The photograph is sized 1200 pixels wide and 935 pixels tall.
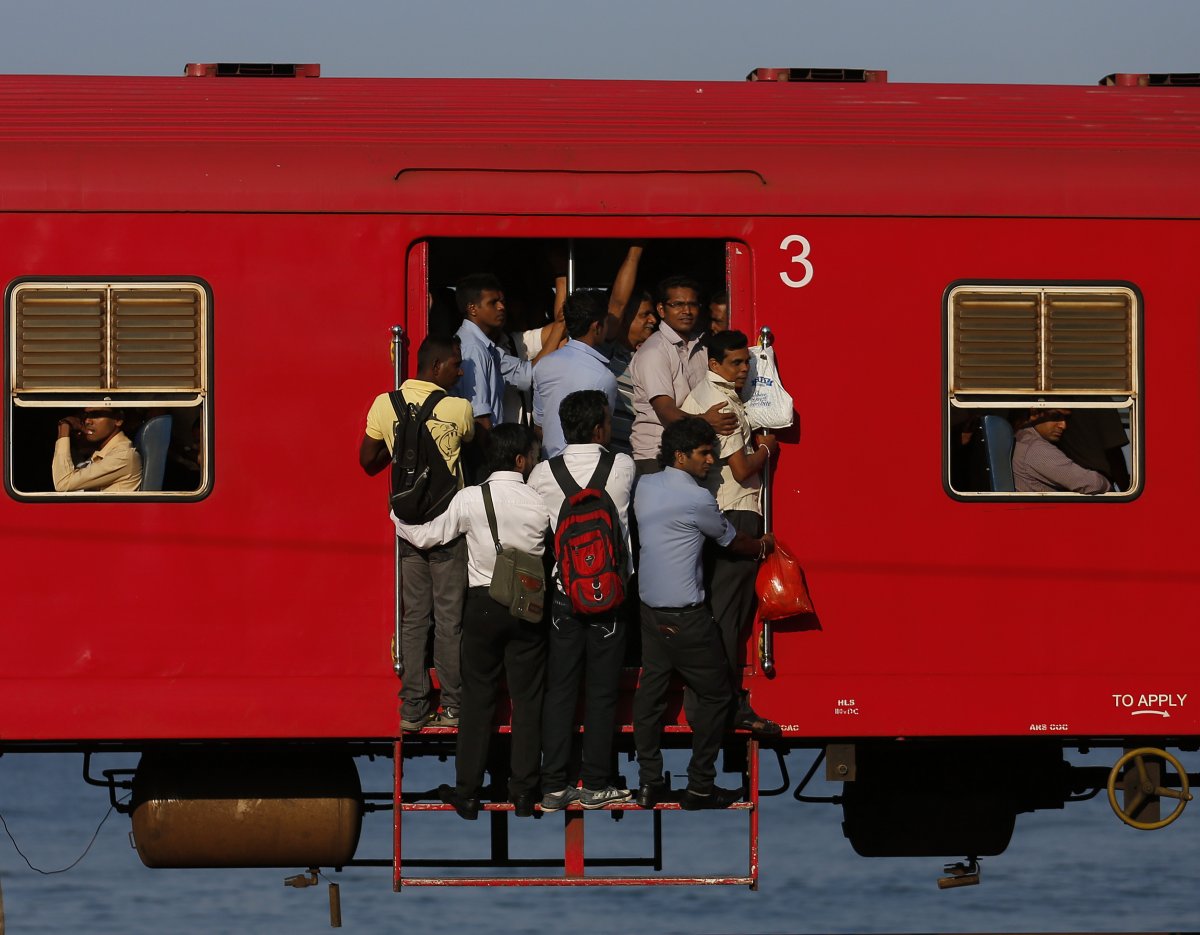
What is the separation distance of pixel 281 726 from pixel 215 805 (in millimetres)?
645

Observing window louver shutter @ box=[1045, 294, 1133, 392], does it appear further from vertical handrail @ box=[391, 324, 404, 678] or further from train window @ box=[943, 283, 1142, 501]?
vertical handrail @ box=[391, 324, 404, 678]

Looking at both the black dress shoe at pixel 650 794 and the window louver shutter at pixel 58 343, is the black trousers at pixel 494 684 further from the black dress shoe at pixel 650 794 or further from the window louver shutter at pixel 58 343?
the window louver shutter at pixel 58 343

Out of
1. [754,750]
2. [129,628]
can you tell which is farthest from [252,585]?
[754,750]

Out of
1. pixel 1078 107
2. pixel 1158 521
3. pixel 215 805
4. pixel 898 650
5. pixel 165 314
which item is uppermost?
pixel 1078 107

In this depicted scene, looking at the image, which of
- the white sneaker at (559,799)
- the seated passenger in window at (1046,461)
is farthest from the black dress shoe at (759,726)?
the seated passenger in window at (1046,461)

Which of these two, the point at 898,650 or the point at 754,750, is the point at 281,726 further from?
the point at 898,650

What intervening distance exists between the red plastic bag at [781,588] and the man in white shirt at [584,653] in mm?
611

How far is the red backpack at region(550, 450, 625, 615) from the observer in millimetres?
6879

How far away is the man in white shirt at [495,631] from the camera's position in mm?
7012

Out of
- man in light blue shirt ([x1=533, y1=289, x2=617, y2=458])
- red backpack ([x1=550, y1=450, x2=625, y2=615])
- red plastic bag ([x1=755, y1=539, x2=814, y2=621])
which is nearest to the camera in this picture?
red backpack ([x1=550, y1=450, x2=625, y2=615])

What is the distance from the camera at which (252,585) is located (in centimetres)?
721

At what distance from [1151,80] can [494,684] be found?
4428mm

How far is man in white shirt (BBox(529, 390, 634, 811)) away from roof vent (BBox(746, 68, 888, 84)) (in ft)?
7.25

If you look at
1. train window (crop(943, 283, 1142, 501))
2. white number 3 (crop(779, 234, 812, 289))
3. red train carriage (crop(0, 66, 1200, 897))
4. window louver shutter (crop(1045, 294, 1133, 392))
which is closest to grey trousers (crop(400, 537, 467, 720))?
red train carriage (crop(0, 66, 1200, 897))
